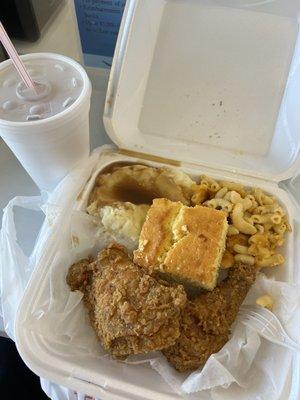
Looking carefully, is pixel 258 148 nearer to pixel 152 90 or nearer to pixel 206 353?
pixel 152 90

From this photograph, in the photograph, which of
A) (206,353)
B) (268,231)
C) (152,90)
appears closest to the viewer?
(206,353)

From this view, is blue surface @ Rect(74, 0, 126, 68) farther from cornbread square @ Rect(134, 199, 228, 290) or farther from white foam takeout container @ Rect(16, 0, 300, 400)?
cornbread square @ Rect(134, 199, 228, 290)

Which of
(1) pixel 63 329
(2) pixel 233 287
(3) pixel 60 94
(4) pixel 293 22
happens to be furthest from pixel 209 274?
(4) pixel 293 22

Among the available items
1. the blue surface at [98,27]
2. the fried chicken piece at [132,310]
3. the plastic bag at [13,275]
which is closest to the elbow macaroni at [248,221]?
the fried chicken piece at [132,310]

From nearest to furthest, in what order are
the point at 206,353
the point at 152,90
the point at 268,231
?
the point at 206,353, the point at 268,231, the point at 152,90

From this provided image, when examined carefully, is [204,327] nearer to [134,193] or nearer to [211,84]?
[134,193]

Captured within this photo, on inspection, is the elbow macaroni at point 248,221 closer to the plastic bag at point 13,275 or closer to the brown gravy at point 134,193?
the brown gravy at point 134,193

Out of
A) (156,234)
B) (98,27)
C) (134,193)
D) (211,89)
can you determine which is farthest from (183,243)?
(98,27)
